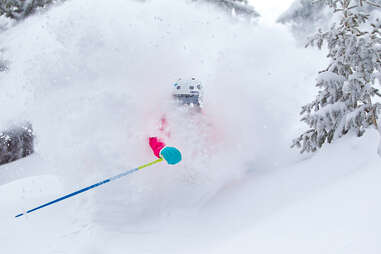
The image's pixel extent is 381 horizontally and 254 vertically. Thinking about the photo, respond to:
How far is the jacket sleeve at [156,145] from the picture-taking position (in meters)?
5.09

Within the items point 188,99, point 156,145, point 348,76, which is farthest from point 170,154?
point 348,76

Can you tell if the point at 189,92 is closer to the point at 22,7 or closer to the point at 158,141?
the point at 158,141

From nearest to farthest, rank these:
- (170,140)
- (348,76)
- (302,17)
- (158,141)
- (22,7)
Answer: (348,76) < (158,141) < (170,140) < (22,7) < (302,17)

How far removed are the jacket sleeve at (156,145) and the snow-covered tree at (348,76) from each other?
2.24 metres

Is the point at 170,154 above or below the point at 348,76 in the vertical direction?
above

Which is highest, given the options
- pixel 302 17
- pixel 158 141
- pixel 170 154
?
pixel 302 17

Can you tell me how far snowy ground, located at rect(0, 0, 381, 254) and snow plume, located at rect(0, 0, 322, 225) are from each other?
0.02 m

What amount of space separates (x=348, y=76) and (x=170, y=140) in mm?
2836

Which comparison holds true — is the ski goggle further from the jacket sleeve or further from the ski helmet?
the jacket sleeve

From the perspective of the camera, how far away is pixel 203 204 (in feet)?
17.6

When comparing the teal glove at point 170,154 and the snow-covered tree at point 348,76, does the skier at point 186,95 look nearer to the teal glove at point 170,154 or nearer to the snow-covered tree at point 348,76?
the teal glove at point 170,154

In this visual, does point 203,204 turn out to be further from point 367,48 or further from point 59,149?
point 367,48

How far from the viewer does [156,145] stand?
17.1 ft

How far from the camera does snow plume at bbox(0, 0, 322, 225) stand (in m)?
5.48
